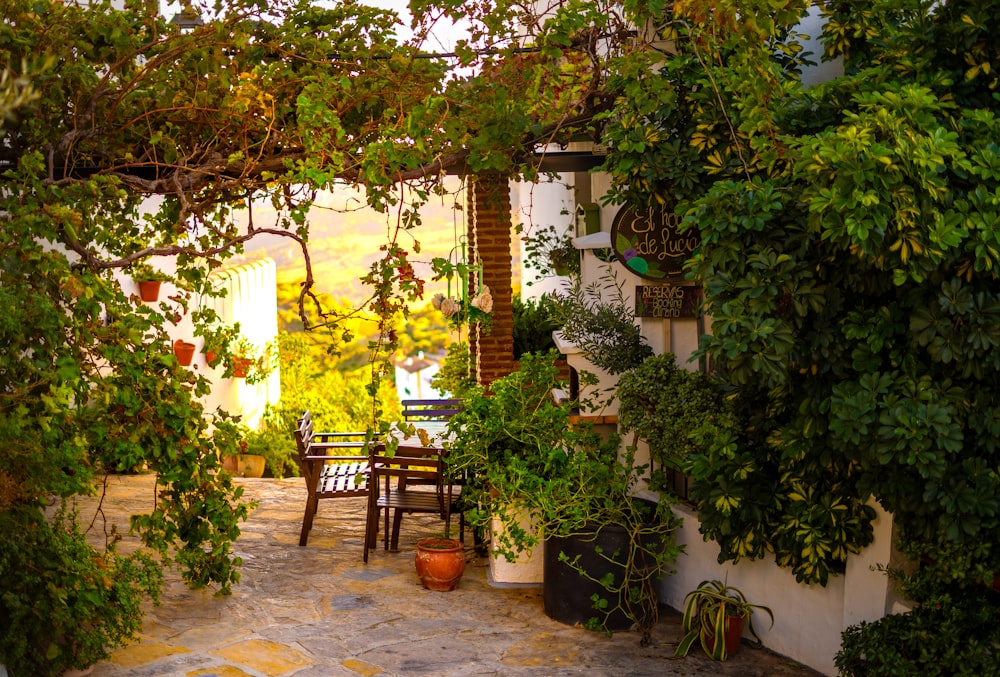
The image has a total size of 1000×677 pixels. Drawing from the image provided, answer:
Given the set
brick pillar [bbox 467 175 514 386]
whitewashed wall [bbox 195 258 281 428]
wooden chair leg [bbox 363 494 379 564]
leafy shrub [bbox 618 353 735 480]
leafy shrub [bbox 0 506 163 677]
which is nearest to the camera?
leafy shrub [bbox 0 506 163 677]

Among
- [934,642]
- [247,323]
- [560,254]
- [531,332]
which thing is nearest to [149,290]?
[531,332]

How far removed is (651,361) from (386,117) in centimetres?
232

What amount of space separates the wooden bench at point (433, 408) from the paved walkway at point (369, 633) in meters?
1.75

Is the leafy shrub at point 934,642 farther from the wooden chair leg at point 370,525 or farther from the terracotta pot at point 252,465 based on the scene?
the terracotta pot at point 252,465

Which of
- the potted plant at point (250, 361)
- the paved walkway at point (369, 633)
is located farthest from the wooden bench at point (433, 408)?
the potted plant at point (250, 361)

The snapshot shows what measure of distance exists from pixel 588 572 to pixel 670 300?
73.4 inches

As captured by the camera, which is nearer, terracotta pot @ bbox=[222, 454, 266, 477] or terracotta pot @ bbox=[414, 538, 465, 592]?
terracotta pot @ bbox=[414, 538, 465, 592]

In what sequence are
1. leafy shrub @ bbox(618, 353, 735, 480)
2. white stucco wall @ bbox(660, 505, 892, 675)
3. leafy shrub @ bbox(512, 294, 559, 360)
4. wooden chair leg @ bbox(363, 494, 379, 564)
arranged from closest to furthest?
white stucco wall @ bbox(660, 505, 892, 675) → leafy shrub @ bbox(618, 353, 735, 480) → wooden chair leg @ bbox(363, 494, 379, 564) → leafy shrub @ bbox(512, 294, 559, 360)

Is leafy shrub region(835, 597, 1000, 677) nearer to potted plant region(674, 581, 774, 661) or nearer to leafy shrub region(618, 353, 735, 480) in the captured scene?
potted plant region(674, 581, 774, 661)

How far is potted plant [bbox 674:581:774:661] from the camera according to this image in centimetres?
601

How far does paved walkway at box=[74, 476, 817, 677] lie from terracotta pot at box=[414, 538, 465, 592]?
3.8 inches

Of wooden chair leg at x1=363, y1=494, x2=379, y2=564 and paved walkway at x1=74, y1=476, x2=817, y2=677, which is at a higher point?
wooden chair leg at x1=363, y1=494, x2=379, y2=564

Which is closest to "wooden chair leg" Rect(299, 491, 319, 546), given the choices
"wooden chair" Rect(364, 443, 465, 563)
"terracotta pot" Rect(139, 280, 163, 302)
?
"wooden chair" Rect(364, 443, 465, 563)

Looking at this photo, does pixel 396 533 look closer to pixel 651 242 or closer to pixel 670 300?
pixel 670 300
